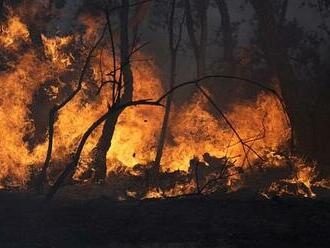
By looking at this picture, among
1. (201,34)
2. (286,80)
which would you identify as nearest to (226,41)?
(201,34)

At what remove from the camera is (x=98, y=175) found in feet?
57.2

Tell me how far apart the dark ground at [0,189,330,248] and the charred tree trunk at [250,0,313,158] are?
6573mm

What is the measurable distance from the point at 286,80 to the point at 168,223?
10042 millimetres

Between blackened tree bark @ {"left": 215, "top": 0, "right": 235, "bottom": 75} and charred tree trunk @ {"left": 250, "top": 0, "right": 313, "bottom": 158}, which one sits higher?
blackened tree bark @ {"left": 215, "top": 0, "right": 235, "bottom": 75}

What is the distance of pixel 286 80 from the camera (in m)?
18.7

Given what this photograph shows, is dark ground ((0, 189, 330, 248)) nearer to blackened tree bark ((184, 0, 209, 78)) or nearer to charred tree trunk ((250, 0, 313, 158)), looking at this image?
charred tree trunk ((250, 0, 313, 158))

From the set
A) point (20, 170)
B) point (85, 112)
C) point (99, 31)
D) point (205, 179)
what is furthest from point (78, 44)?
point (205, 179)

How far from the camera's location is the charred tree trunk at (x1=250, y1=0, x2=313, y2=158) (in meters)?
18.1

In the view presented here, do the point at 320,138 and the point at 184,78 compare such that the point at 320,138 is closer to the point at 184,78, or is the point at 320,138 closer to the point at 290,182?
the point at 290,182

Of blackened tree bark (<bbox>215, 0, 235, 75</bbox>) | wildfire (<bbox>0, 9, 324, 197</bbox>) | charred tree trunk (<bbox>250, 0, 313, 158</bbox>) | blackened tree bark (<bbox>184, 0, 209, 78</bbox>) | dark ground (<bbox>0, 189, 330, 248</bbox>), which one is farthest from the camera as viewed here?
blackened tree bark (<bbox>215, 0, 235, 75</bbox>)

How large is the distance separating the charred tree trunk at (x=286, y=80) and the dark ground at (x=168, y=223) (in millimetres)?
6573

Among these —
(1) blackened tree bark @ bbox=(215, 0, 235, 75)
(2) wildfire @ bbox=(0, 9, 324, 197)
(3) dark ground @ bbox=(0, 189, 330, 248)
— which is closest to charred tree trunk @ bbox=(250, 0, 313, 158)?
(2) wildfire @ bbox=(0, 9, 324, 197)

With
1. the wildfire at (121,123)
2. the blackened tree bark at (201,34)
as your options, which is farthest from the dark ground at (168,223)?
the blackened tree bark at (201,34)

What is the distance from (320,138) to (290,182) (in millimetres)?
3460
